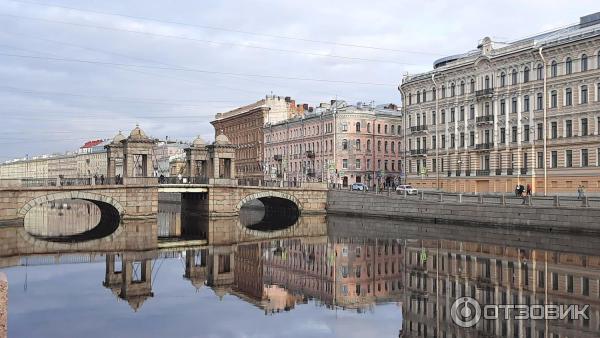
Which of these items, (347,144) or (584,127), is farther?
(347,144)

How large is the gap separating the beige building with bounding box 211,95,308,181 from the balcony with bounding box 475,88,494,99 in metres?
47.2

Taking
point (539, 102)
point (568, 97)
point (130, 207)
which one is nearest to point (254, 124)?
point (130, 207)

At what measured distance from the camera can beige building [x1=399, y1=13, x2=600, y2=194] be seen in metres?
50.5

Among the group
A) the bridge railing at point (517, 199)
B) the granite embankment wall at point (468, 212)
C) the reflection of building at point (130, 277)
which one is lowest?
the reflection of building at point (130, 277)

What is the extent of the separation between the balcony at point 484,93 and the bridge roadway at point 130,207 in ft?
60.2

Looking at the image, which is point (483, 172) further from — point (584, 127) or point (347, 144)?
point (347, 144)

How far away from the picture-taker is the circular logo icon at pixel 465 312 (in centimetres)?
1817

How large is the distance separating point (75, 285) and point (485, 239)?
82.9 ft

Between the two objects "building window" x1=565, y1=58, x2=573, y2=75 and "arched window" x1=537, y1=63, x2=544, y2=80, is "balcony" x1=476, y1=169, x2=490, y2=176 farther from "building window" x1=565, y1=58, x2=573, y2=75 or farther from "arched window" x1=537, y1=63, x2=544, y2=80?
"building window" x1=565, y1=58, x2=573, y2=75

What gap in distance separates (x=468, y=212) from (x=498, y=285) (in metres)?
24.5

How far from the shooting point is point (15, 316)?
19.4 m

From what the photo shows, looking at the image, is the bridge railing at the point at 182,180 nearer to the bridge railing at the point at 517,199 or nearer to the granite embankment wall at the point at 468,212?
the granite embankment wall at the point at 468,212

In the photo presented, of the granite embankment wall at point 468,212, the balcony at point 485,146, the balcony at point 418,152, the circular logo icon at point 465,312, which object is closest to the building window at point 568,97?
the balcony at point 485,146

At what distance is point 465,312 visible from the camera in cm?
1942
